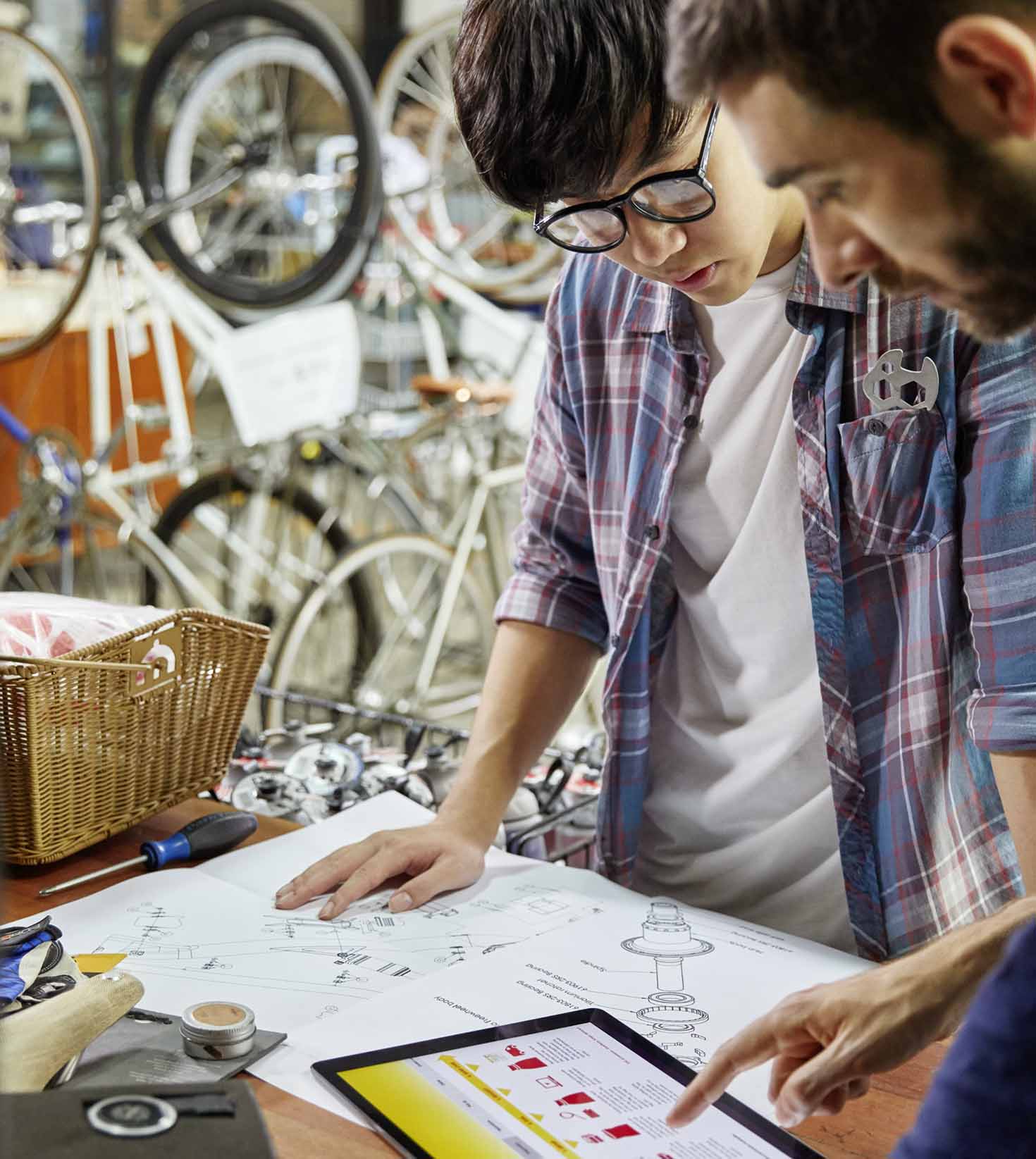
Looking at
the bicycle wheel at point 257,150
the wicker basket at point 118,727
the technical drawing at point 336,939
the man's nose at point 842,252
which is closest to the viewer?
the man's nose at point 842,252

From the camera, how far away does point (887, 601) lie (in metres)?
1.16

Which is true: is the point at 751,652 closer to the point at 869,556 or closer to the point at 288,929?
the point at 869,556

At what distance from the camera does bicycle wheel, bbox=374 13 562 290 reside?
130 inches

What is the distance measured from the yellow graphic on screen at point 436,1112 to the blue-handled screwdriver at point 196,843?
0.40 m

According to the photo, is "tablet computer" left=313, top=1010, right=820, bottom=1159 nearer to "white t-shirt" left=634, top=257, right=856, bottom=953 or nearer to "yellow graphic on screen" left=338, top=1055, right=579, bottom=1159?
"yellow graphic on screen" left=338, top=1055, right=579, bottom=1159

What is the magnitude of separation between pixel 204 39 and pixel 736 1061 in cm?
264

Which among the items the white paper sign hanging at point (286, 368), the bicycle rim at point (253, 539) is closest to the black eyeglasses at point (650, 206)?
the white paper sign hanging at point (286, 368)

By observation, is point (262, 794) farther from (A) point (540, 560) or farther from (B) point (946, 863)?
(B) point (946, 863)

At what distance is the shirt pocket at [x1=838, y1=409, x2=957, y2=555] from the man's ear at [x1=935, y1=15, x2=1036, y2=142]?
0.56 metres

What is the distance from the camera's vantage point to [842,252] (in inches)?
25.4

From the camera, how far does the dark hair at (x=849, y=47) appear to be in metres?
0.54

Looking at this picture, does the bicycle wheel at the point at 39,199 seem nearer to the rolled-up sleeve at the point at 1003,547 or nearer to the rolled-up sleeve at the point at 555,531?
the rolled-up sleeve at the point at 555,531

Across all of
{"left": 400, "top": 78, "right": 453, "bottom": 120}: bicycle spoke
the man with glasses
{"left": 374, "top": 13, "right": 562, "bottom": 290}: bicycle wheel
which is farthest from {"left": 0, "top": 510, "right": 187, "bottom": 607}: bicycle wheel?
the man with glasses

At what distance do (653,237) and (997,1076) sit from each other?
687 mm
